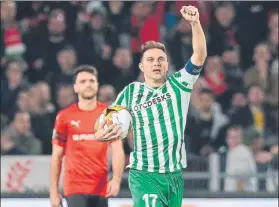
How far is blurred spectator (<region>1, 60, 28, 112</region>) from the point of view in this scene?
12469mm

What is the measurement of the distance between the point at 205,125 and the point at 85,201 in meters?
3.91

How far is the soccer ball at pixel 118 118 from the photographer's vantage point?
7168 mm

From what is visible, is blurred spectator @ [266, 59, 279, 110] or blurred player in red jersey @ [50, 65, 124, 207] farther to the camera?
blurred spectator @ [266, 59, 279, 110]

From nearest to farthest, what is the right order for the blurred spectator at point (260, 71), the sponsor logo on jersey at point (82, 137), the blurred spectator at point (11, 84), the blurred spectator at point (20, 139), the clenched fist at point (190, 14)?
the clenched fist at point (190, 14) → the sponsor logo on jersey at point (82, 137) → the blurred spectator at point (20, 139) → the blurred spectator at point (11, 84) → the blurred spectator at point (260, 71)

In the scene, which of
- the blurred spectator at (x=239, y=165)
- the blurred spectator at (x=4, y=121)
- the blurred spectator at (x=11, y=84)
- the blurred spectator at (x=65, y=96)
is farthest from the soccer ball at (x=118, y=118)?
the blurred spectator at (x=11, y=84)

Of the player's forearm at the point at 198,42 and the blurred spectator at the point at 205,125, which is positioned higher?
the player's forearm at the point at 198,42

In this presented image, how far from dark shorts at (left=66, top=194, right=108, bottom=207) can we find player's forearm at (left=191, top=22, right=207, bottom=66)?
194 centimetres

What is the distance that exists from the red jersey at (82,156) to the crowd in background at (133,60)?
306 centimetres

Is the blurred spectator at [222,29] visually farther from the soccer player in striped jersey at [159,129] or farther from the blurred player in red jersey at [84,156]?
the soccer player in striped jersey at [159,129]

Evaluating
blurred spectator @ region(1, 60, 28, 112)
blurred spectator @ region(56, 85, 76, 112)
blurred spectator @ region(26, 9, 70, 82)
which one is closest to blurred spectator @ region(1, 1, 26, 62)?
blurred spectator @ region(26, 9, 70, 82)

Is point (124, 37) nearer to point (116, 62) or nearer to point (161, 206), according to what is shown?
point (116, 62)

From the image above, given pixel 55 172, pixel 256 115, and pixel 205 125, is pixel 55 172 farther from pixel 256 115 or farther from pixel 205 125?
pixel 256 115

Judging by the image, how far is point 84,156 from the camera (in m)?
8.42

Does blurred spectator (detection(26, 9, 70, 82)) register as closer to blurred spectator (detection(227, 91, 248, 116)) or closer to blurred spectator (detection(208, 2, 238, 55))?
blurred spectator (detection(208, 2, 238, 55))
